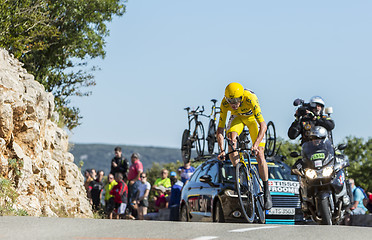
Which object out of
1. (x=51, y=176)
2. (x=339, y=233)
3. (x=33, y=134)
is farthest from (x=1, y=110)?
(x=339, y=233)

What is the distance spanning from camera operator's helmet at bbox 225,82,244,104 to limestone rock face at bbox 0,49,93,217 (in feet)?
14.3

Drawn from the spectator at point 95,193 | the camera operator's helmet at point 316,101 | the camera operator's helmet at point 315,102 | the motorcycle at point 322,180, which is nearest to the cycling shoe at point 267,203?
the motorcycle at point 322,180

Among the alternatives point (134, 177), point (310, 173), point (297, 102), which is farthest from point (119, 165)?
point (310, 173)

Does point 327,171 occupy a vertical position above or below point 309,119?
below

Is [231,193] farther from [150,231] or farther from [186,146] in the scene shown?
[186,146]

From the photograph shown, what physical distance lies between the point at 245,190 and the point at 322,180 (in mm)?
1287

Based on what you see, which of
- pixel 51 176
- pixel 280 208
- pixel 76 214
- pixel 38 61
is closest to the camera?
pixel 280 208

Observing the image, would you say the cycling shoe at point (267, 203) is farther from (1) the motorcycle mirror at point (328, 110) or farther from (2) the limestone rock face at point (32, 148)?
(2) the limestone rock face at point (32, 148)

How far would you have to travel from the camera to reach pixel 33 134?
15492 mm

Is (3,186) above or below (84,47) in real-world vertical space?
below

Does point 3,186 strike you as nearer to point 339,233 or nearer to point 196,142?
point 339,233

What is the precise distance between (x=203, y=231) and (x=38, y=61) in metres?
15.5

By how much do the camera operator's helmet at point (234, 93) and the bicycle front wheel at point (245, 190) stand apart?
113 centimetres

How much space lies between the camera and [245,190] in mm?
12062
